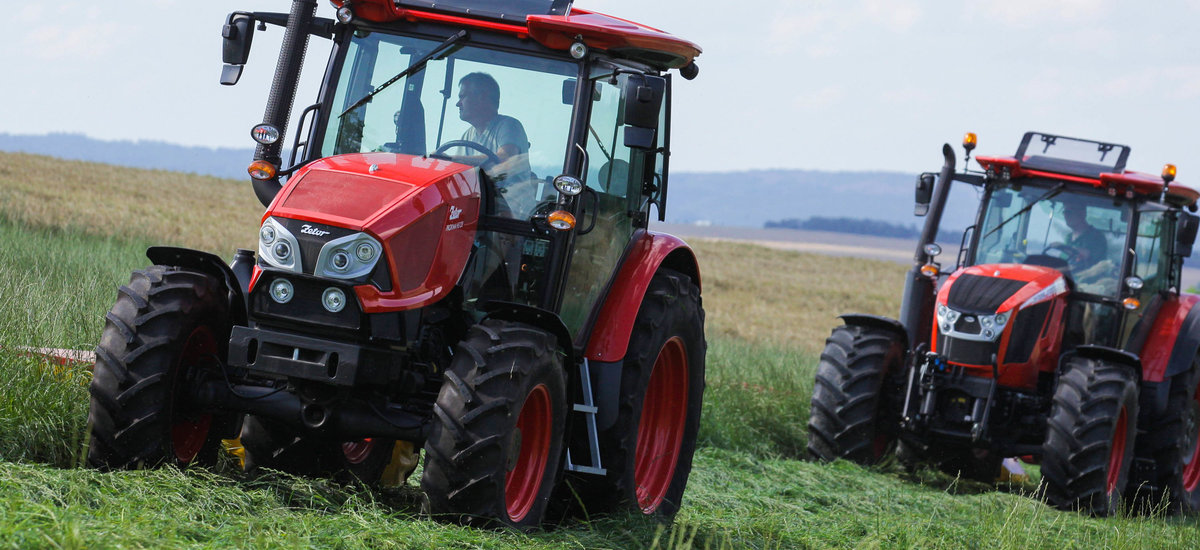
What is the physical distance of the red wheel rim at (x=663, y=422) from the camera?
21.0 feet

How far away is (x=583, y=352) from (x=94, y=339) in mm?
2765

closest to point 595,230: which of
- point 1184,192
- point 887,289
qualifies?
point 1184,192

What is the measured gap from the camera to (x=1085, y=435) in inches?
331

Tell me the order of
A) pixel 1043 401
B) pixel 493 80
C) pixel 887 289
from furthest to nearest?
pixel 887 289
pixel 1043 401
pixel 493 80

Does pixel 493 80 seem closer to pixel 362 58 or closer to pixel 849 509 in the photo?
pixel 362 58

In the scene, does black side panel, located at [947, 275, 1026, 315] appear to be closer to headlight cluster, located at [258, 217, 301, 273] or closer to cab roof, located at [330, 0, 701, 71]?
cab roof, located at [330, 0, 701, 71]

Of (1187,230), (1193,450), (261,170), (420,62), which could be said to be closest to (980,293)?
(1187,230)

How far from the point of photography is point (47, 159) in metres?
31.4

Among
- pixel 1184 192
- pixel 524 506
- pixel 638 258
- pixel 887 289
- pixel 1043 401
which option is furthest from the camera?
pixel 887 289

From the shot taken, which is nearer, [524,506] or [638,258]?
[524,506]

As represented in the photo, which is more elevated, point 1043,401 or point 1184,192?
point 1184,192

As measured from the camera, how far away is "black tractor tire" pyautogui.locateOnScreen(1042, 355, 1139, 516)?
837cm

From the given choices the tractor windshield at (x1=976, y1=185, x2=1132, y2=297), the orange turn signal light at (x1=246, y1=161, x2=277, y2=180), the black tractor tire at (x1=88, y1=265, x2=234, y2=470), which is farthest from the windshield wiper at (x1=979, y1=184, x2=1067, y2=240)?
the black tractor tire at (x1=88, y1=265, x2=234, y2=470)

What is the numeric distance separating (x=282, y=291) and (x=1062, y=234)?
271 inches
